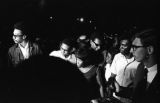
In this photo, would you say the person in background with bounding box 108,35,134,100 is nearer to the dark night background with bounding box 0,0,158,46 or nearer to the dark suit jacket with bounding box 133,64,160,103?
the dark suit jacket with bounding box 133,64,160,103

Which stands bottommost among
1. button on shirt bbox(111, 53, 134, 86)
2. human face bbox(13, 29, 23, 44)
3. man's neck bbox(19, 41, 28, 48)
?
button on shirt bbox(111, 53, 134, 86)

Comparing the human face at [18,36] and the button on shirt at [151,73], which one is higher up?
the human face at [18,36]

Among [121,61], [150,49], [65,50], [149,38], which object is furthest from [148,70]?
[65,50]

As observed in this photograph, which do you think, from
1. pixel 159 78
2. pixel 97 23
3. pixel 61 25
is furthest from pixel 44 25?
pixel 159 78

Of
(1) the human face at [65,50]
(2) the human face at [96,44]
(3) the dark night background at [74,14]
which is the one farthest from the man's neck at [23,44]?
(3) the dark night background at [74,14]

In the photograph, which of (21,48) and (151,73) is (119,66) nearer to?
(21,48)

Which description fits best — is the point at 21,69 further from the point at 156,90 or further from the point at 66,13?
the point at 66,13

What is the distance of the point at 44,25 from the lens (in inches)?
415

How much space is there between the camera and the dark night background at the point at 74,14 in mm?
9289

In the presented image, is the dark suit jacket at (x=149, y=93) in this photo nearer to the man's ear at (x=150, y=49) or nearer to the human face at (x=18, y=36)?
the man's ear at (x=150, y=49)

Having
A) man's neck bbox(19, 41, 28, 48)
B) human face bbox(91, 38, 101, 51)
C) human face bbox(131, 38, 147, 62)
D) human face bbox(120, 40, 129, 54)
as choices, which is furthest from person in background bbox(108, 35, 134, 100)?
man's neck bbox(19, 41, 28, 48)

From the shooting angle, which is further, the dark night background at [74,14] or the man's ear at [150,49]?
the dark night background at [74,14]

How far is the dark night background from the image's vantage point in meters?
9.29

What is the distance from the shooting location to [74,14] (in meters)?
11.2
